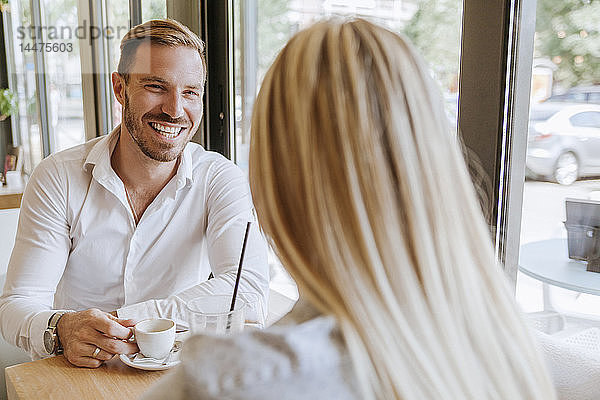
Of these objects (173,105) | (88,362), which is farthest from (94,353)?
(173,105)

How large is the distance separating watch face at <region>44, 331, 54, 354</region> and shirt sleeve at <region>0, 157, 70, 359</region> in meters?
0.03

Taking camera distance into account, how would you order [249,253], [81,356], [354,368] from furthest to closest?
[249,253], [81,356], [354,368]

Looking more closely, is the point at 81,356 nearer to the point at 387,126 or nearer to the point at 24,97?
the point at 387,126

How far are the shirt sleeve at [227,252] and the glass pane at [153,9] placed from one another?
1.07m

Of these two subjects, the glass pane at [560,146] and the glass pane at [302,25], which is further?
the glass pane at [302,25]

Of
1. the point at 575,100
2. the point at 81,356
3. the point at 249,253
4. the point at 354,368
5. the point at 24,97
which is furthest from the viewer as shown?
the point at 24,97

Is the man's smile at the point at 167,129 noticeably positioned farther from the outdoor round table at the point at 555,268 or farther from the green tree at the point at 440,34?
the outdoor round table at the point at 555,268

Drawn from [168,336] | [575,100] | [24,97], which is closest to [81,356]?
[168,336]

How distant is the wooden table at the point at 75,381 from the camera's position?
1053 mm

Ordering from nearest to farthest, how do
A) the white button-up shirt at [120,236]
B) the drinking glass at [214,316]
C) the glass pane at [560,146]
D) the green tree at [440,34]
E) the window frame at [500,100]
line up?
the drinking glass at [214,316], the glass pane at [560,146], the window frame at [500,100], the green tree at [440,34], the white button-up shirt at [120,236]

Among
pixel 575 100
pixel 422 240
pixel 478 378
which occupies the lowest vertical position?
pixel 478 378

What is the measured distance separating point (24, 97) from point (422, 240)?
7.78 ft

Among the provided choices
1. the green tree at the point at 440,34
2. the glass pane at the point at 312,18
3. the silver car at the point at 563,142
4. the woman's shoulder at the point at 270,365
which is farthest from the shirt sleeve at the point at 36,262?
the silver car at the point at 563,142

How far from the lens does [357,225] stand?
0.60m
